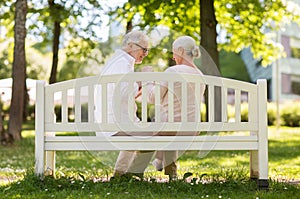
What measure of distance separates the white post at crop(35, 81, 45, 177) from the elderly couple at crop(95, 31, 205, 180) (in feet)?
A: 1.71

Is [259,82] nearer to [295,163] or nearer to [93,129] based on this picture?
[93,129]

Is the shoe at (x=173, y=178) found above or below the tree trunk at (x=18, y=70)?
below

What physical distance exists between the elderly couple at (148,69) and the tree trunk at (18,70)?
690 cm

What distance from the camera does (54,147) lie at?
5.25m

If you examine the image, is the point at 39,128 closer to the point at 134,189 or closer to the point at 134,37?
the point at 134,189

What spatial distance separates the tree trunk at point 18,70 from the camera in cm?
1238

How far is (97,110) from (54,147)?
0.55 metres

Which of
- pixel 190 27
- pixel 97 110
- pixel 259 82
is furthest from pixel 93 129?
pixel 190 27

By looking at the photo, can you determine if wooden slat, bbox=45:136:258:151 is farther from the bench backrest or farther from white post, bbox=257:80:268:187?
white post, bbox=257:80:268:187

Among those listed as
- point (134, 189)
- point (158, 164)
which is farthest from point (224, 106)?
point (134, 189)

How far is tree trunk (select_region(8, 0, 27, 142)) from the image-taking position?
40.6ft

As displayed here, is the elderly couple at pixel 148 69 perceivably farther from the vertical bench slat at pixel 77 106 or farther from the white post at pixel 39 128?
the white post at pixel 39 128

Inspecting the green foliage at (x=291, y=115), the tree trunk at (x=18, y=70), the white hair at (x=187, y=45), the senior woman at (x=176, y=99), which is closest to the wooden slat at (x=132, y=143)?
the senior woman at (x=176, y=99)

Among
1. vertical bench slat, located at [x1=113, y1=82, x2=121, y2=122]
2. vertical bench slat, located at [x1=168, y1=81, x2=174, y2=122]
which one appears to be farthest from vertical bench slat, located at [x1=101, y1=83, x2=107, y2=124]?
vertical bench slat, located at [x1=168, y1=81, x2=174, y2=122]
